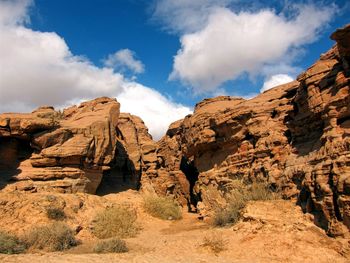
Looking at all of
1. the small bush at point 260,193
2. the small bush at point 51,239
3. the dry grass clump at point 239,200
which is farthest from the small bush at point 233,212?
the small bush at point 51,239

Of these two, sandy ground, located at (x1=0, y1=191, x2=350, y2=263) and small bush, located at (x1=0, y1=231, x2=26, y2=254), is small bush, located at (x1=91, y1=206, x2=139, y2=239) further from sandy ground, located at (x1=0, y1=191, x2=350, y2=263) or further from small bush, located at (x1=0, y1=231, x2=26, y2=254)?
small bush, located at (x1=0, y1=231, x2=26, y2=254)

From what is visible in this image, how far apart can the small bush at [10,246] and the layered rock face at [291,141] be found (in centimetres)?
974

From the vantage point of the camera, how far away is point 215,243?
35.6ft

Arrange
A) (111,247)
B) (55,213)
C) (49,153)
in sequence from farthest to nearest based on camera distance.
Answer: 1. (49,153)
2. (55,213)
3. (111,247)

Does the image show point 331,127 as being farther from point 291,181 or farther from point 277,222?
point 277,222

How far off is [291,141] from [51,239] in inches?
419

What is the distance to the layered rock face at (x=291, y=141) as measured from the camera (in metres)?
10.7

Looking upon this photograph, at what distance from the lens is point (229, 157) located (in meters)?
18.5

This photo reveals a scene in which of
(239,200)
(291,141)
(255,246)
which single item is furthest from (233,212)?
(291,141)

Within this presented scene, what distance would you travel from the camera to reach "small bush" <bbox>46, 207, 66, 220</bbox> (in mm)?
15758

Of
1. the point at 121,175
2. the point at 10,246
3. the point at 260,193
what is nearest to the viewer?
the point at 10,246

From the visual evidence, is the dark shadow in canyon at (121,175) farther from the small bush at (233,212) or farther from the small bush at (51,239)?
the small bush at (233,212)

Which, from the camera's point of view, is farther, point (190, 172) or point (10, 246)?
point (190, 172)

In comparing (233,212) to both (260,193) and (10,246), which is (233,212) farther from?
(10,246)
